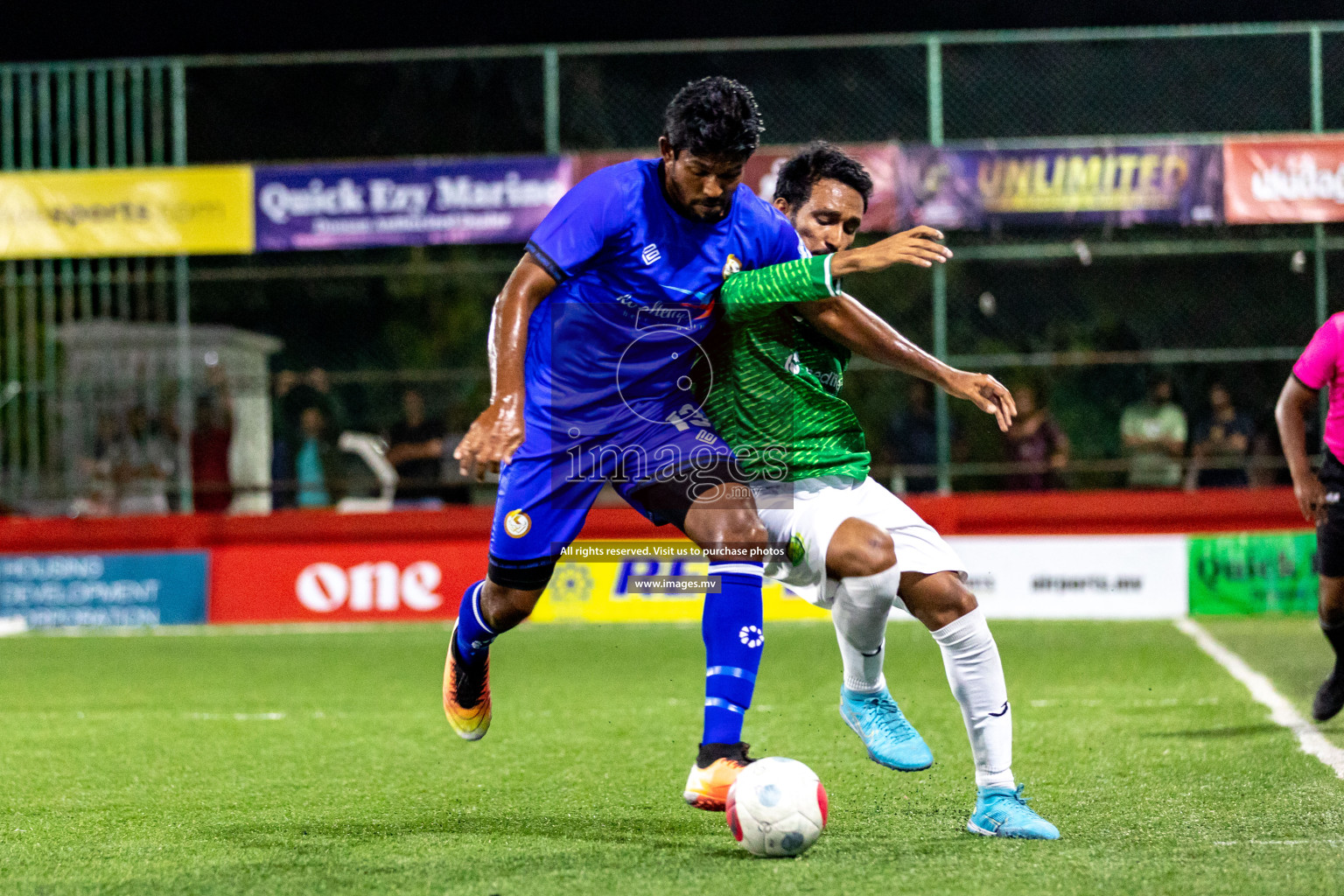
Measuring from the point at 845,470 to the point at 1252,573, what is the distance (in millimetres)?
8534

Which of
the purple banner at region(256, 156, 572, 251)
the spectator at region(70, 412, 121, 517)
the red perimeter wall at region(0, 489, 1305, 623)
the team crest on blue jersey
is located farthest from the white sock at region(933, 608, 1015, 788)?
the spectator at region(70, 412, 121, 517)

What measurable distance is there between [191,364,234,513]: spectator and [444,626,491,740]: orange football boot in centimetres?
871

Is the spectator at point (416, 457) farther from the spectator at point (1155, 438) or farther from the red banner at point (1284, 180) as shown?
the red banner at point (1284, 180)

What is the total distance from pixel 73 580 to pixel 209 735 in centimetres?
697

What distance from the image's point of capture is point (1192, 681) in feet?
26.9

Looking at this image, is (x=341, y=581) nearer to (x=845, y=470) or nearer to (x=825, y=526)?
(x=845, y=470)

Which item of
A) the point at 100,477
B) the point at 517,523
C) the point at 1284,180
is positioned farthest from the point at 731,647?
the point at 100,477

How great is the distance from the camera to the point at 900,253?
4.09m

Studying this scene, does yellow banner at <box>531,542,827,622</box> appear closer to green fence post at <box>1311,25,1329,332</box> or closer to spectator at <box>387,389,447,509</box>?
spectator at <box>387,389,447,509</box>

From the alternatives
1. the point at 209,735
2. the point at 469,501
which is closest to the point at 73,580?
A: the point at 469,501

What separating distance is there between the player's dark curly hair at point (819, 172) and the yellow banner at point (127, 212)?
30.5ft

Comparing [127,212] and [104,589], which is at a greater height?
[127,212]

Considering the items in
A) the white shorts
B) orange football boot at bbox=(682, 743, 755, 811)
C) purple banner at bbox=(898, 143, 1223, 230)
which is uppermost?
purple banner at bbox=(898, 143, 1223, 230)

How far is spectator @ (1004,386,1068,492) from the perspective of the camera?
42.7 feet
